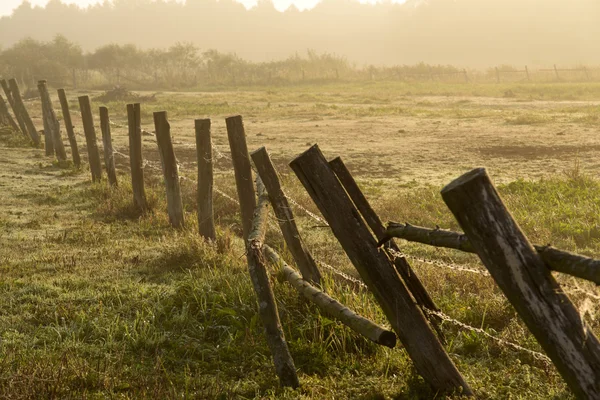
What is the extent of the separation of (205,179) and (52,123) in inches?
361

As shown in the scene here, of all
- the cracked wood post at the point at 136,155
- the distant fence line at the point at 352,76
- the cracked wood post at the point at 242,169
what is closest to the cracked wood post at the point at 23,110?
the cracked wood post at the point at 136,155

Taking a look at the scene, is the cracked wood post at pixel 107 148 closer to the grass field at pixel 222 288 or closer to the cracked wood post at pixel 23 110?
the grass field at pixel 222 288

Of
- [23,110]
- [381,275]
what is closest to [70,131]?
[23,110]

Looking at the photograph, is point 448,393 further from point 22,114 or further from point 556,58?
point 556,58

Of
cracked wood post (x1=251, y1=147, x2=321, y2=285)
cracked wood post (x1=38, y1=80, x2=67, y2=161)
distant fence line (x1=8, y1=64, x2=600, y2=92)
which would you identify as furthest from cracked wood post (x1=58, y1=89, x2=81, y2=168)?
distant fence line (x1=8, y1=64, x2=600, y2=92)

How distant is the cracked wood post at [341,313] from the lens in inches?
155

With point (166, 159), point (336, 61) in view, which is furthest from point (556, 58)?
point (166, 159)

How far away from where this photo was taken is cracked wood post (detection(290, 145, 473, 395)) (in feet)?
12.1

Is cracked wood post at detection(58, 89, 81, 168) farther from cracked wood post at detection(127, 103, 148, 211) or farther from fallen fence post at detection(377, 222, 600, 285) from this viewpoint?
fallen fence post at detection(377, 222, 600, 285)

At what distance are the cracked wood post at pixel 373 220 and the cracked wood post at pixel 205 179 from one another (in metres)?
4.51

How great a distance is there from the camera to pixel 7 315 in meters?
5.68

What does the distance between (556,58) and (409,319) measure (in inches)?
4131

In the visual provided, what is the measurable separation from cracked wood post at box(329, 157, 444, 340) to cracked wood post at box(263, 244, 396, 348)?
0.35 m

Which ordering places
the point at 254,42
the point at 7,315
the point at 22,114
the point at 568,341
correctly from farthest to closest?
the point at 254,42
the point at 22,114
the point at 7,315
the point at 568,341
